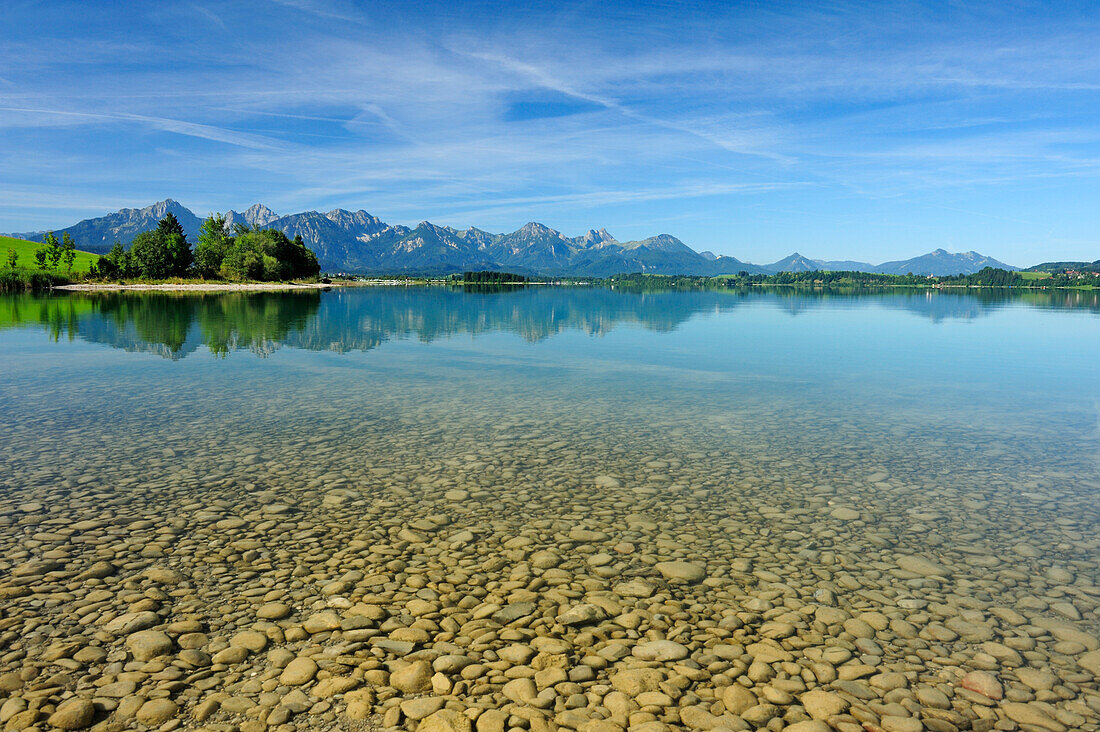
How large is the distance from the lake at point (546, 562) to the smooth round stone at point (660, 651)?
0.06 metres

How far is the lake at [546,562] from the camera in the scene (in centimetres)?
807

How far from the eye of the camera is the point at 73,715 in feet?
24.3

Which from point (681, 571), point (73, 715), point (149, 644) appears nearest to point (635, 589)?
point (681, 571)

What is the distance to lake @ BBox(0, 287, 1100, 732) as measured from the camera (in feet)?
26.5

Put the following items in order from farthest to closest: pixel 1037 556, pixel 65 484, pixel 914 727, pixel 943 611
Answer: pixel 65 484, pixel 1037 556, pixel 943 611, pixel 914 727

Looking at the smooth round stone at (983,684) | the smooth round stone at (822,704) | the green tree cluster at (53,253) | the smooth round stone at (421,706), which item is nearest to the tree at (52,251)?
the green tree cluster at (53,253)

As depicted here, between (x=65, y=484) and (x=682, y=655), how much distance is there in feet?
50.7

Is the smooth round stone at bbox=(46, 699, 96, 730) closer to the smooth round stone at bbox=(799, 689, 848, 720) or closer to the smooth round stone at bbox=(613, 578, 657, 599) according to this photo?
the smooth round stone at bbox=(613, 578, 657, 599)

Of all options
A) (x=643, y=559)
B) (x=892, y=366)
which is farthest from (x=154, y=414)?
(x=892, y=366)

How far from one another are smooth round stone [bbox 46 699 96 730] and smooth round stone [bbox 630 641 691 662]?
6931 millimetres

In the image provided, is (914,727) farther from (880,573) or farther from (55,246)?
(55,246)

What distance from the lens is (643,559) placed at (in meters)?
12.0

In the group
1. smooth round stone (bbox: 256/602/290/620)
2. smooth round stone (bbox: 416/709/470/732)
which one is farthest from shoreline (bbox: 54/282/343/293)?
smooth round stone (bbox: 416/709/470/732)

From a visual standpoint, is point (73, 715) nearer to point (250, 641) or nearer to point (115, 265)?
point (250, 641)
